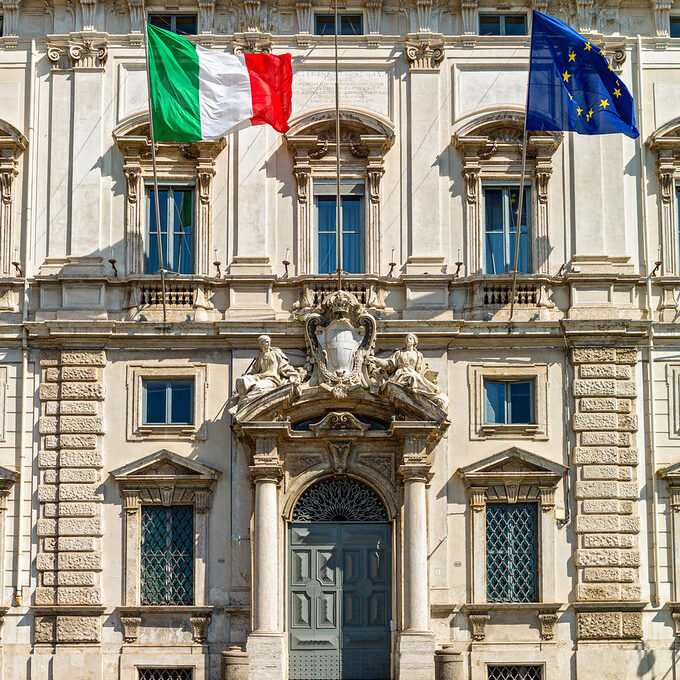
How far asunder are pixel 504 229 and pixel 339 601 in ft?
28.2

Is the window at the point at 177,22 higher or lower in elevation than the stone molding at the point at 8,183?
higher

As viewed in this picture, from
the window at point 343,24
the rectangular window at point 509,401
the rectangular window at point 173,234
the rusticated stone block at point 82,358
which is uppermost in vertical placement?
the window at point 343,24

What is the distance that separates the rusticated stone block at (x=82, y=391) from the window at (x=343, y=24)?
30.1ft

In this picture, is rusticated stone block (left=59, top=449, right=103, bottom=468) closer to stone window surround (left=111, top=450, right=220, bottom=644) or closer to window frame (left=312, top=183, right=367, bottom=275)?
stone window surround (left=111, top=450, right=220, bottom=644)

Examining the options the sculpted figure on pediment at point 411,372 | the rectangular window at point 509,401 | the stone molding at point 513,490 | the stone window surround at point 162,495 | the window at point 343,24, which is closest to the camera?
the sculpted figure on pediment at point 411,372

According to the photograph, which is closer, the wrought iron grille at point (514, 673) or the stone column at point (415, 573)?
the stone column at point (415, 573)

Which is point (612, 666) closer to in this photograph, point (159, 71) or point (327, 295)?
point (327, 295)

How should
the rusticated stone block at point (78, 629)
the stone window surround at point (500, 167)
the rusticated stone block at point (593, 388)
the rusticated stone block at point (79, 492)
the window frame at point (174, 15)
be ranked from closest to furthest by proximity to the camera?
the rusticated stone block at point (78, 629) < the rusticated stone block at point (79, 492) < the rusticated stone block at point (593, 388) < the stone window surround at point (500, 167) < the window frame at point (174, 15)

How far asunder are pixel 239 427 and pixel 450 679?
→ 21.1 feet

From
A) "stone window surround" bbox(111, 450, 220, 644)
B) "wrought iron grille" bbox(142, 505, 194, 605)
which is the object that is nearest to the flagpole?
"stone window surround" bbox(111, 450, 220, 644)

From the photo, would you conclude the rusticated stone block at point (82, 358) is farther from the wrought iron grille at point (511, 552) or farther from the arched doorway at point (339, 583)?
the wrought iron grille at point (511, 552)

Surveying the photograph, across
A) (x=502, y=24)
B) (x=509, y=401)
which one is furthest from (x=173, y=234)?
(x=502, y=24)

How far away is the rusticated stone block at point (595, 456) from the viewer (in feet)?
101

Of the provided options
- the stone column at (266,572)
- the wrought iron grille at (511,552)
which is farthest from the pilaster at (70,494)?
the wrought iron grille at (511,552)
